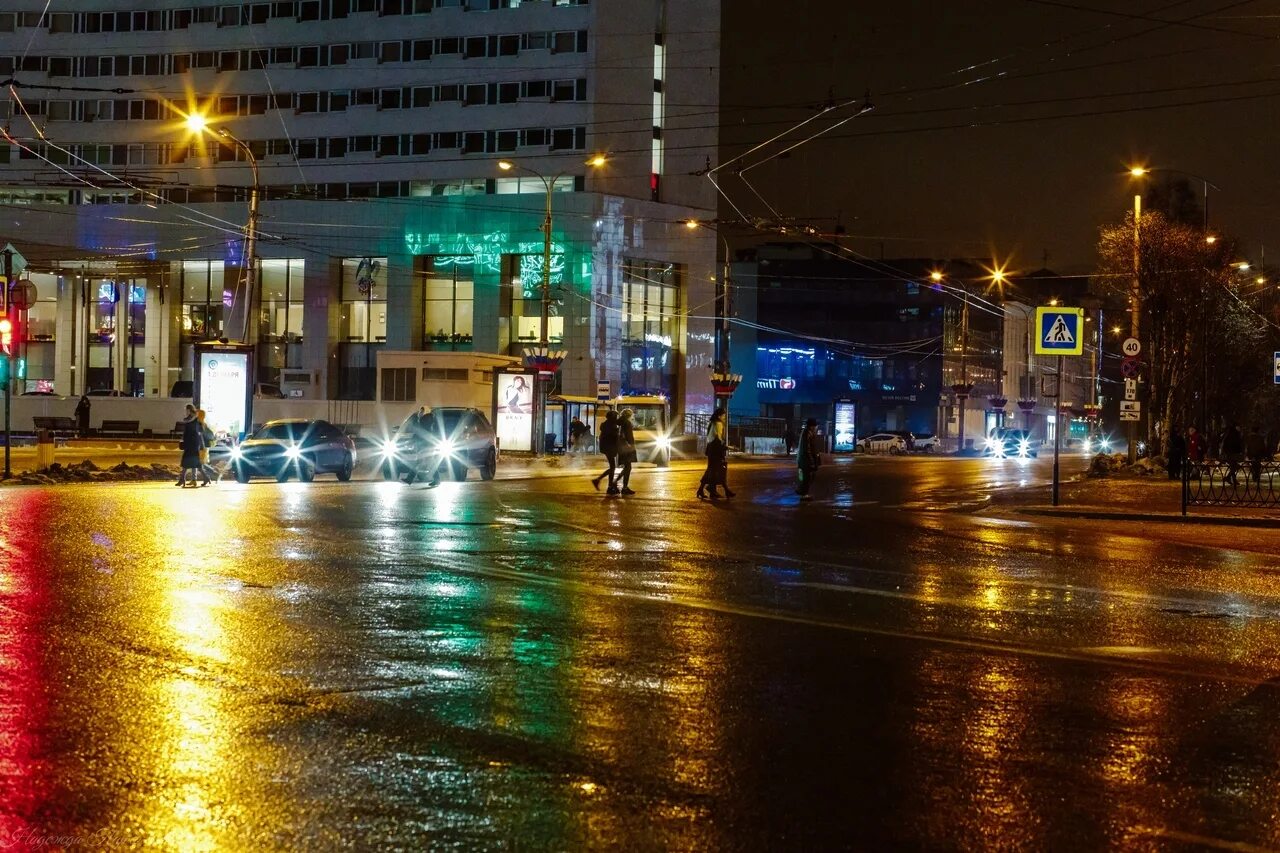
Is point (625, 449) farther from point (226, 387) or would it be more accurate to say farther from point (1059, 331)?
point (226, 387)

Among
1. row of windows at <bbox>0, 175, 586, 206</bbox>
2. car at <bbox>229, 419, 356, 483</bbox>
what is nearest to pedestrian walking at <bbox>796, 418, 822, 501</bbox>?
car at <bbox>229, 419, 356, 483</bbox>

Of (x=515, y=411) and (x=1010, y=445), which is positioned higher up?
(x=515, y=411)

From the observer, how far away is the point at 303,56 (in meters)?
73.1

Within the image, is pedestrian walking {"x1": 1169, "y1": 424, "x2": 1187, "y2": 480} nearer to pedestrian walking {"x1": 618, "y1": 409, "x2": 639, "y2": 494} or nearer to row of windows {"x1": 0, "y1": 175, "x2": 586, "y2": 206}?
pedestrian walking {"x1": 618, "y1": 409, "x2": 639, "y2": 494}

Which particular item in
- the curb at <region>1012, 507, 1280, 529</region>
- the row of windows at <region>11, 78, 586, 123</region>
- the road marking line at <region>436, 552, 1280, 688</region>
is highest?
the row of windows at <region>11, 78, 586, 123</region>

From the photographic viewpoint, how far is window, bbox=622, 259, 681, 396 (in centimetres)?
7138

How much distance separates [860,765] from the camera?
20.6 feet

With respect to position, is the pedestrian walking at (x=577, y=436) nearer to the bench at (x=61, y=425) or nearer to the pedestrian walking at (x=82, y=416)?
the pedestrian walking at (x=82, y=416)

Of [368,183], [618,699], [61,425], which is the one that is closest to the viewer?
[618,699]

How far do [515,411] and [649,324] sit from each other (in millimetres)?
27394

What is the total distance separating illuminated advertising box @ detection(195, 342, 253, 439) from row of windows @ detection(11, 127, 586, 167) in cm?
3479

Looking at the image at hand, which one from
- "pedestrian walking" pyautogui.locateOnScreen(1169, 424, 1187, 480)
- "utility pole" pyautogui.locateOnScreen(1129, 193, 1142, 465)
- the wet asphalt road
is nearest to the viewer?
the wet asphalt road

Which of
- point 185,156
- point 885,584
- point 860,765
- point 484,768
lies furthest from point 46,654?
point 185,156

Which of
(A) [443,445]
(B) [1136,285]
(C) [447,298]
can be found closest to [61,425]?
(C) [447,298]
